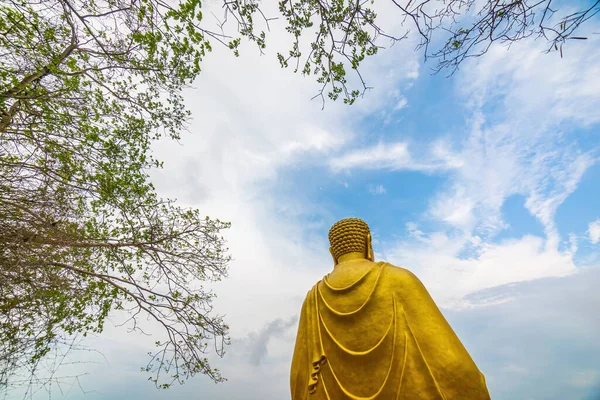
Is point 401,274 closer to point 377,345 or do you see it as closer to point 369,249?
point 377,345

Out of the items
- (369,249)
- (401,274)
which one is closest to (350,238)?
(369,249)

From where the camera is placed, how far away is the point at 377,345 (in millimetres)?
3305

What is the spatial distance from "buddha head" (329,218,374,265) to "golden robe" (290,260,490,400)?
46cm

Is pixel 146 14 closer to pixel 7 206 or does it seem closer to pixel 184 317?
pixel 7 206

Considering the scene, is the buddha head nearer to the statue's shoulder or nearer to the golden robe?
the golden robe

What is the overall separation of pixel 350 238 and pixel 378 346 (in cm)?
148

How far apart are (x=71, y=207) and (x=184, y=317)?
3.42m

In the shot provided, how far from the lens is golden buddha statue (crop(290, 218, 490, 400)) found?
3.01 metres

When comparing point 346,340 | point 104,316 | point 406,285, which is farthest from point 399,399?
point 104,316

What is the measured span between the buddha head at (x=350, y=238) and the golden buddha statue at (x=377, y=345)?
347mm

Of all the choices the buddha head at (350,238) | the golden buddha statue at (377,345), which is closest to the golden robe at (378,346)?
the golden buddha statue at (377,345)

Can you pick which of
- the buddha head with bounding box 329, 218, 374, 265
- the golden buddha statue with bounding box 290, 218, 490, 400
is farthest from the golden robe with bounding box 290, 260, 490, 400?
the buddha head with bounding box 329, 218, 374, 265

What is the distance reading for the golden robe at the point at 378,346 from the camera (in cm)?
301

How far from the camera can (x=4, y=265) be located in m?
5.42
